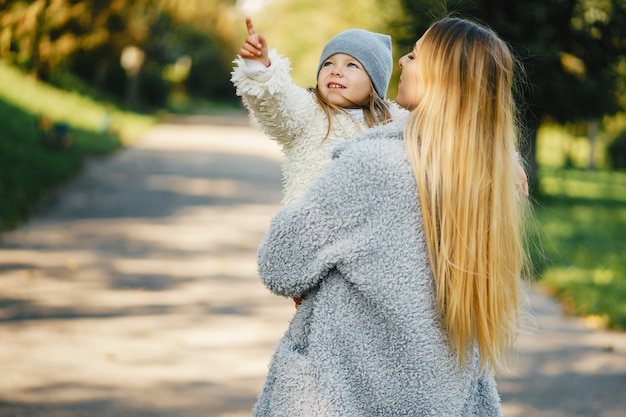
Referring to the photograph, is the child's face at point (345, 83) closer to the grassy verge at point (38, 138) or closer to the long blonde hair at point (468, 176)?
the long blonde hair at point (468, 176)

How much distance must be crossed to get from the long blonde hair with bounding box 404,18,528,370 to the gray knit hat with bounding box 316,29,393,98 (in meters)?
0.42

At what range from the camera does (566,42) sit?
16.3 m

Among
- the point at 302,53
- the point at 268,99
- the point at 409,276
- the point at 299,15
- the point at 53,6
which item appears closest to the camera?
the point at 409,276

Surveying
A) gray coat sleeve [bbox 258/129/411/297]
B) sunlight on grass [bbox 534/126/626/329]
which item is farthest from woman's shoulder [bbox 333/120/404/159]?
sunlight on grass [bbox 534/126/626/329]

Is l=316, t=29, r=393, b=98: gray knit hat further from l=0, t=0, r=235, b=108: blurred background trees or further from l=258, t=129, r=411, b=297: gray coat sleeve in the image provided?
l=0, t=0, r=235, b=108: blurred background trees

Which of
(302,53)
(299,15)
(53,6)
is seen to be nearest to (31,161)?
(53,6)

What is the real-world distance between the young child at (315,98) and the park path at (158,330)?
3.43 ft

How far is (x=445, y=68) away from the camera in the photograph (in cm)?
203

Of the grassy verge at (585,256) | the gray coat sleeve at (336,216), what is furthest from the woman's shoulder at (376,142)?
the grassy verge at (585,256)

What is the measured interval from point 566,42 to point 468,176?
50.0 feet

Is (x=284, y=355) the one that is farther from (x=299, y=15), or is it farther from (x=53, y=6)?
(x=299, y=15)

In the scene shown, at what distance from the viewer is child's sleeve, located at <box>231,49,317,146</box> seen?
2.39 metres

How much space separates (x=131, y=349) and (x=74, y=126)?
16.1m

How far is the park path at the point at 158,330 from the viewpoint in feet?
17.1
